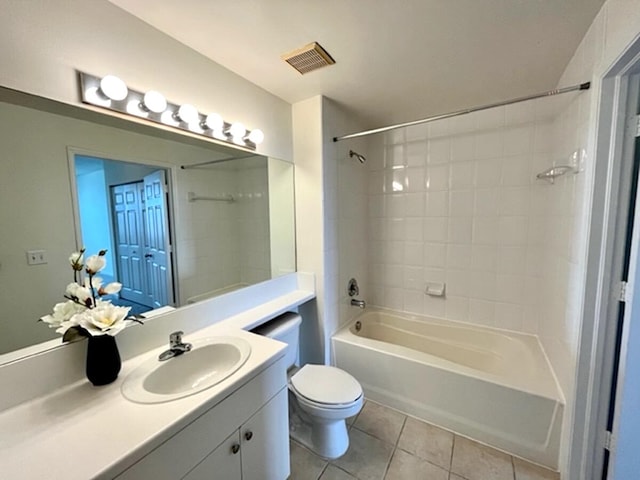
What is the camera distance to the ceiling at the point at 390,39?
1.13 meters

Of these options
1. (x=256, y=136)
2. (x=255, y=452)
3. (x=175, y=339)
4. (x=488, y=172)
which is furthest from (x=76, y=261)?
(x=488, y=172)

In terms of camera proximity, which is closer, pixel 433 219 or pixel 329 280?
pixel 329 280

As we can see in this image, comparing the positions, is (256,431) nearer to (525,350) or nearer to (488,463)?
(488,463)

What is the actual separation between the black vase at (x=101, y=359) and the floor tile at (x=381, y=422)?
4.86ft

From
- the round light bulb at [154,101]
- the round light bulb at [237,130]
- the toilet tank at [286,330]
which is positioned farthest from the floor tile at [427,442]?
the round light bulb at [154,101]

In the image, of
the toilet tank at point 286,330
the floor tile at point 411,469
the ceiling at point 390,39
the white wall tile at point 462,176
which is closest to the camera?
the ceiling at point 390,39

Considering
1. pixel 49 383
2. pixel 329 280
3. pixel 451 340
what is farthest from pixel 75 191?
pixel 451 340

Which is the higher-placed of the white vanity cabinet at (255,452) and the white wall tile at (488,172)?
the white wall tile at (488,172)

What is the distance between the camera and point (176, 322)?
1.36 m

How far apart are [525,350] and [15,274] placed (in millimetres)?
2796

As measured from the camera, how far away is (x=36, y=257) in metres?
0.97

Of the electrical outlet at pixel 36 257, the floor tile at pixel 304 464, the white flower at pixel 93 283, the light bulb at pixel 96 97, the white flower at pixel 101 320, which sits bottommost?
the floor tile at pixel 304 464

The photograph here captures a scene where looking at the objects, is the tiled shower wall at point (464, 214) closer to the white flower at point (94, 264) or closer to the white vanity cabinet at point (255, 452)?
the white vanity cabinet at point (255, 452)

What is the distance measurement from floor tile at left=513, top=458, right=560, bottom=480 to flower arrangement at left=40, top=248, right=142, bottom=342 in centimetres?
207
